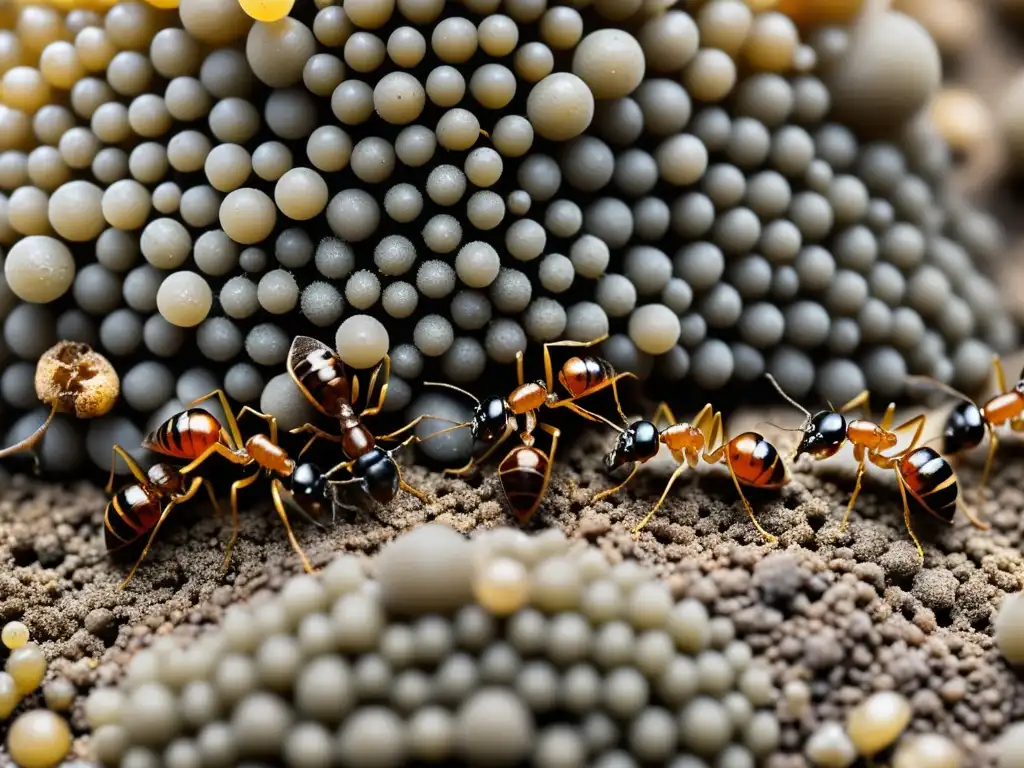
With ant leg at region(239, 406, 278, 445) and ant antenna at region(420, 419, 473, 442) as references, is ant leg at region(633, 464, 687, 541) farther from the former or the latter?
ant leg at region(239, 406, 278, 445)

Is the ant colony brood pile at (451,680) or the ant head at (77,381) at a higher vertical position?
the ant colony brood pile at (451,680)

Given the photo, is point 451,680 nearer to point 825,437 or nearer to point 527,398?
point 527,398

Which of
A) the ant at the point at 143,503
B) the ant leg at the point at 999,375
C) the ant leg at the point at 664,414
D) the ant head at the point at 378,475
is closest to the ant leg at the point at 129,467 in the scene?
the ant at the point at 143,503

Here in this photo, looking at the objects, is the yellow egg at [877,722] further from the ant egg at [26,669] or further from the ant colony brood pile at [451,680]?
the ant egg at [26,669]

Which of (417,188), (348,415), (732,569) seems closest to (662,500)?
(732,569)

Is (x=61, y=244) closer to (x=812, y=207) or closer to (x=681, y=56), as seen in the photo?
(x=681, y=56)

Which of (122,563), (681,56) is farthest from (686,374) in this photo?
(122,563)
